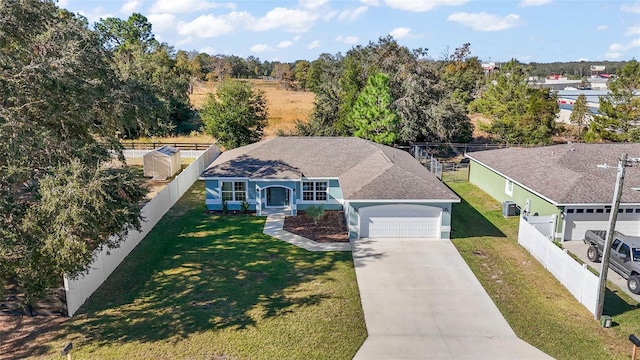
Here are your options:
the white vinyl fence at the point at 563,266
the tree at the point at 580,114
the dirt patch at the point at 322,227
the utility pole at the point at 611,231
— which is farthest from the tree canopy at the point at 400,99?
the utility pole at the point at 611,231

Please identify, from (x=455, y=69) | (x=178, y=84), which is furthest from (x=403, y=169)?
(x=455, y=69)

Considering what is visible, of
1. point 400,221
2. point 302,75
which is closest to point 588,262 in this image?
point 400,221

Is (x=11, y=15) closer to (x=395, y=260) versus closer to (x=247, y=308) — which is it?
(x=247, y=308)

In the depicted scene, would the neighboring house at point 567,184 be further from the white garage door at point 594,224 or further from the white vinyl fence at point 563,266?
the white vinyl fence at point 563,266

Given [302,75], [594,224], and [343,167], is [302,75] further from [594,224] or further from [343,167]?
[594,224]

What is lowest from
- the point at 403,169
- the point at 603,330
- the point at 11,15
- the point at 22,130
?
the point at 603,330
